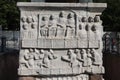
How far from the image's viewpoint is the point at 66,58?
10.5 metres

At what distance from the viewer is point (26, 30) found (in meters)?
10.4

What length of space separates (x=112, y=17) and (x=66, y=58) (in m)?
46.2

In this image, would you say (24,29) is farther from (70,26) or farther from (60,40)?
(70,26)

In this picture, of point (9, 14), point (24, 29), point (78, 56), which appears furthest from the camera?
point (9, 14)

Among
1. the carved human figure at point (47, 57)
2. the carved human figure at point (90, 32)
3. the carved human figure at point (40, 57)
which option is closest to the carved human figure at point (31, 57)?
the carved human figure at point (40, 57)

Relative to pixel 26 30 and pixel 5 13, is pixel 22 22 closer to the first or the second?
pixel 26 30

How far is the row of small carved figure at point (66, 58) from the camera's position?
1045cm

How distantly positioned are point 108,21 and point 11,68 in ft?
137

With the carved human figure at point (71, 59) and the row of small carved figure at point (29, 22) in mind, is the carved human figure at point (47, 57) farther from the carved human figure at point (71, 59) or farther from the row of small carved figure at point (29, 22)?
the row of small carved figure at point (29, 22)

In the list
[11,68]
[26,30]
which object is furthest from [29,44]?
[11,68]

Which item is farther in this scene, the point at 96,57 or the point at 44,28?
the point at 96,57

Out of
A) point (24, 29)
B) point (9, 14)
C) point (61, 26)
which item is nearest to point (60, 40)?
point (61, 26)

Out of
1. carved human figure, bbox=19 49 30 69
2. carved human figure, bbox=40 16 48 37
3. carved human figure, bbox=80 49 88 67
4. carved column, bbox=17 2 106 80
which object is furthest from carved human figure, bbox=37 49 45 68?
carved human figure, bbox=80 49 88 67

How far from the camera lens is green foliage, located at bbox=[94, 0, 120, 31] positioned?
177 feet
